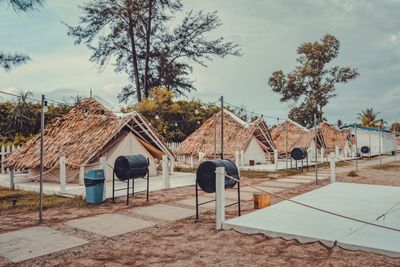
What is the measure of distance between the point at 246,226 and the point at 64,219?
15.4ft

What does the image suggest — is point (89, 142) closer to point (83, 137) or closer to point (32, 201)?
point (83, 137)

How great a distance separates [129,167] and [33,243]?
14.6 ft

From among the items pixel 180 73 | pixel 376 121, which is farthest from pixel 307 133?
pixel 376 121

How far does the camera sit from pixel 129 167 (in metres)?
10.5

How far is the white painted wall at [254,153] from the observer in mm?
25094

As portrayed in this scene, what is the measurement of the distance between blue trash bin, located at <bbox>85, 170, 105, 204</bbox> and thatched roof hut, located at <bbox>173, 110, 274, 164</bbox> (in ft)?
44.8

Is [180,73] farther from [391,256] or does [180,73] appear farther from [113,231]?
[391,256]

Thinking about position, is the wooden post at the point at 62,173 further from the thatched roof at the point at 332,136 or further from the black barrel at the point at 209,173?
the thatched roof at the point at 332,136

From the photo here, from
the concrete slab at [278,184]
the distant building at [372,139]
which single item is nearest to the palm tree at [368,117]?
the distant building at [372,139]

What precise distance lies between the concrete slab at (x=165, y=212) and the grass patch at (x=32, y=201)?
220 centimetres

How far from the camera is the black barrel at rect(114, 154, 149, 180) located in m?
10.6

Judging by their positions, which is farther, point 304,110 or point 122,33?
point 304,110

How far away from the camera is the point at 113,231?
7133mm

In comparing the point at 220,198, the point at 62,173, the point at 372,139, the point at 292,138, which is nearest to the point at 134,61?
the point at 292,138
